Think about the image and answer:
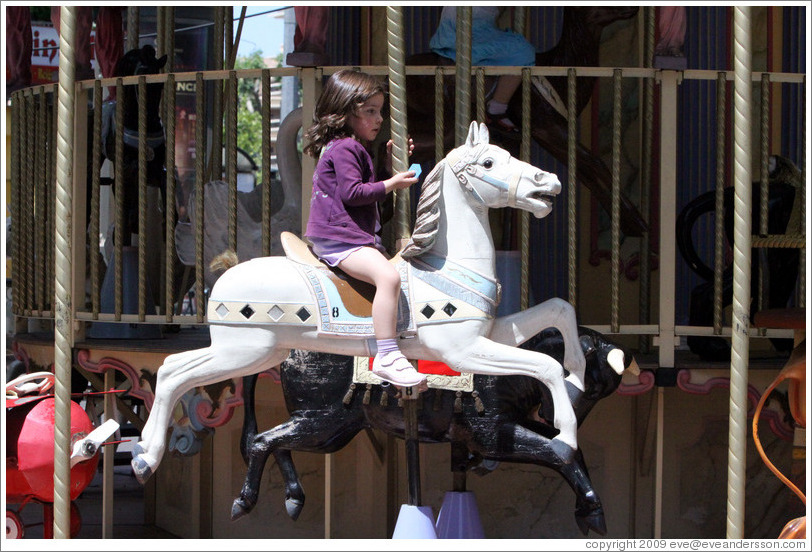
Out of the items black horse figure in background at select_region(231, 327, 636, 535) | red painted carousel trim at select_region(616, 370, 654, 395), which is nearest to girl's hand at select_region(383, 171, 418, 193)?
black horse figure in background at select_region(231, 327, 636, 535)

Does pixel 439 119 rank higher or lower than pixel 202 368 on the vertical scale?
higher

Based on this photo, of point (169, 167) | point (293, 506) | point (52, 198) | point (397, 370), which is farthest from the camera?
point (52, 198)

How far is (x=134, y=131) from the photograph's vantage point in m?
6.57

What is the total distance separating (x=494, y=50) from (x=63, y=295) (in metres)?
3.42

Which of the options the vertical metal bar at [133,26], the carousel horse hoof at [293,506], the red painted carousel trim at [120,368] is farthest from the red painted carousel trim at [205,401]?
the vertical metal bar at [133,26]

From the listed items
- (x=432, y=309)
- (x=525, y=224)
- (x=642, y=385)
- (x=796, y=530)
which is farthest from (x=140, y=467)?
(x=642, y=385)

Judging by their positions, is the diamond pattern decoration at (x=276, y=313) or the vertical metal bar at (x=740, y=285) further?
the diamond pattern decoration at (x=276, y=313)

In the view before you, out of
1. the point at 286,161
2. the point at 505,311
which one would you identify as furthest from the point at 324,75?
the point at 505,311

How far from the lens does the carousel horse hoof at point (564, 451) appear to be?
414 cm

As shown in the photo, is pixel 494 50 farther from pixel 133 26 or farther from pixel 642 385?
pixel 133 26

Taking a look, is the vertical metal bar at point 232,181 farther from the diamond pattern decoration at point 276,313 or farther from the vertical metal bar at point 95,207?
the diamond pattern decoration at point 276,313

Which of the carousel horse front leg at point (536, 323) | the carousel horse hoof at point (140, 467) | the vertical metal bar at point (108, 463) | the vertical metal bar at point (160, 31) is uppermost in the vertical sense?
the vertical metal bar at point (160, 31)

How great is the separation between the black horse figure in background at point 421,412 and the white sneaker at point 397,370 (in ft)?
3.26

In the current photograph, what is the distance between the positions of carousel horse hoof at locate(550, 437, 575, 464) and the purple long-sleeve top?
1059mm
